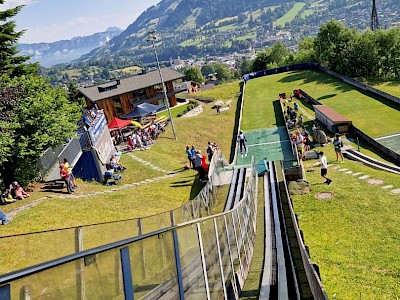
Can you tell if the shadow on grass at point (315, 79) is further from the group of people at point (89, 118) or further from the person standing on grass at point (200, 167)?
the person standing on grass at point (200, 167)

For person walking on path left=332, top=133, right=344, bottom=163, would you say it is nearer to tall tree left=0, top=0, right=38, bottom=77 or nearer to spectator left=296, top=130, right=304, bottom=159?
spectator left=296, top=130, right=304, bottom=159

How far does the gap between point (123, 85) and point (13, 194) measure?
162 feet

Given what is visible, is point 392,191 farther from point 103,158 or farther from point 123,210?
point 103,158

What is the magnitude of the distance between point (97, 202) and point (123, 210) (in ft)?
5.38

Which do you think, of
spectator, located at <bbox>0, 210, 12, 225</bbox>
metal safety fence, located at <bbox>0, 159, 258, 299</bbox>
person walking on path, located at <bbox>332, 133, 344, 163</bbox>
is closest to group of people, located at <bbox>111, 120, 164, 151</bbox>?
person walking on path, located at <bbox>332, 133, 344, 163</bbox>

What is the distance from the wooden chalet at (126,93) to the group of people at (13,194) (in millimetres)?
43447

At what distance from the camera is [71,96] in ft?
235

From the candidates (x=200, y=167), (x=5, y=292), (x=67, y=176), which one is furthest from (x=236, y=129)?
(x=5, y=292)

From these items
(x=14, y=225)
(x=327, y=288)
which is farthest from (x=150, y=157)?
(x=327, y=288)

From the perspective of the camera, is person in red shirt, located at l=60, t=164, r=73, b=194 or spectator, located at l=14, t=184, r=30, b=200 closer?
spectator, located at l=14, t=184, r=30, b=200

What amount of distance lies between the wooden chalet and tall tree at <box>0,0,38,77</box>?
2557 cm

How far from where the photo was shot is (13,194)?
20.1 metres

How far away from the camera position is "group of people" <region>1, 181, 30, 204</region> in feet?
64.1

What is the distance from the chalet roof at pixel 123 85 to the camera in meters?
64.7
